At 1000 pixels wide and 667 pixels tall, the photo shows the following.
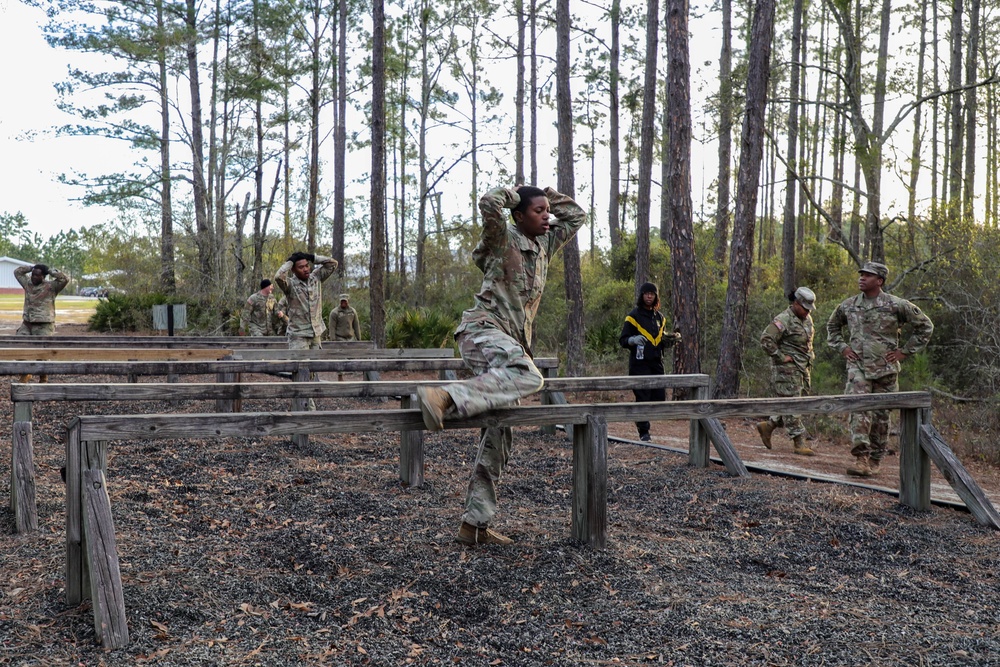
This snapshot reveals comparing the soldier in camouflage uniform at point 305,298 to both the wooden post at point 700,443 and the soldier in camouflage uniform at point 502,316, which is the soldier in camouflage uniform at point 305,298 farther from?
the soldier in camouflage uniform at point 502,316

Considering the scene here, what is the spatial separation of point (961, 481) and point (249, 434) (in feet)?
16.2

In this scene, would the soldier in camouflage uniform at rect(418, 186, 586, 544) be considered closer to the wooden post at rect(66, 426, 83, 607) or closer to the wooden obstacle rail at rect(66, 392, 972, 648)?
the wooden obstacle rail at rect(66, 392, 972, 648)

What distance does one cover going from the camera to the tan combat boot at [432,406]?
164 inches

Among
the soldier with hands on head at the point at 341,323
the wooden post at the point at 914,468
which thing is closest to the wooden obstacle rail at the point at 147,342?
the soldier with hands on head at the point at 341,323

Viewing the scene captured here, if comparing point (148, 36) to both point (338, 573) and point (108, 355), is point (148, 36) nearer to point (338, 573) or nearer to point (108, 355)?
point (108, 355)

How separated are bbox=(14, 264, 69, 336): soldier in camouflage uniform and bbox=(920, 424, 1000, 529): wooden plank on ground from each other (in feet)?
41.1

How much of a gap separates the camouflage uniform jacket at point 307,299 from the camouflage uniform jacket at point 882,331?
6.29 m

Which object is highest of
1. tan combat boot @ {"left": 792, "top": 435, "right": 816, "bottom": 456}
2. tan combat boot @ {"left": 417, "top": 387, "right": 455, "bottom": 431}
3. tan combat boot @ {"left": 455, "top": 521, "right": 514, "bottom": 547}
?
tan combat boot @ {"left": 417, "top": 387, "right": 455, "bottom": 431}

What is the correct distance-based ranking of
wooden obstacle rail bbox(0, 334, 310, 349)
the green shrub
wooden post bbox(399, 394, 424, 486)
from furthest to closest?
the green shrub → wooden obstacle rail bbox(0, 334, 310, 349) → wooden post bbox(399, 394, 424, 486)

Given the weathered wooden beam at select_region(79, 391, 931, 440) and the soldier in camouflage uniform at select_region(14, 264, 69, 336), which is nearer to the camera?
the weathered wooden beam at select_region(79, 391, 931, 440)

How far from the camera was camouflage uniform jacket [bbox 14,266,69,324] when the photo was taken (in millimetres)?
13930

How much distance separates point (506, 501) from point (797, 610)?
8.83ft

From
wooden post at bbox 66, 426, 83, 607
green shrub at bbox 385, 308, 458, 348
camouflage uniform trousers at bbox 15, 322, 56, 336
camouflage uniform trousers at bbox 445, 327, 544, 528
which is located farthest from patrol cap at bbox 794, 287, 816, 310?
camouflage uniform trousers at bbox 15, 322, 56, 336

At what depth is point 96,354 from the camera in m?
10.2
